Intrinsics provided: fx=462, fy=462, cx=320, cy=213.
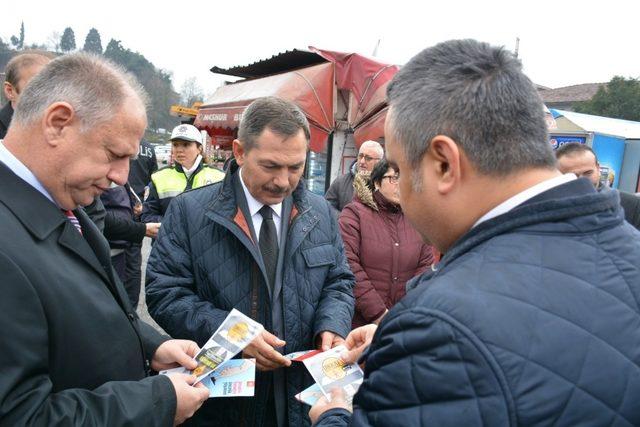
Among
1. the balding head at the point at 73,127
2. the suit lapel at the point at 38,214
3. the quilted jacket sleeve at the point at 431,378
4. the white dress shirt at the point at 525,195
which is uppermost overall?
the balding head at the point at 73,127

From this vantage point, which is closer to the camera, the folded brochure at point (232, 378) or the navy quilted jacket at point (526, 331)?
the navy quilted jacket at point (526, 331)

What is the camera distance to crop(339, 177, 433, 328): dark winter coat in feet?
10.8

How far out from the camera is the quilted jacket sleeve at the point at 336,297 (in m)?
2.19

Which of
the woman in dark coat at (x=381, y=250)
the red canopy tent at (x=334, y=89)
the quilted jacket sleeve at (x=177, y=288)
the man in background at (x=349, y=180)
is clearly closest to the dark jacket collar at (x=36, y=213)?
the quilted jacket sleeve at (x=177, y=288)

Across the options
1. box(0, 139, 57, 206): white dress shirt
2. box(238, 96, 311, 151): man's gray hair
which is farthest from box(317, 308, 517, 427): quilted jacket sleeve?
box(238, 96, 311, 151): man's gray hair

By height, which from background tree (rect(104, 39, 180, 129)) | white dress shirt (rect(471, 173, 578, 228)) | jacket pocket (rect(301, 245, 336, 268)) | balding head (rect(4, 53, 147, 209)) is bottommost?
jacket pocket (rect(301, 245, 336, 268))

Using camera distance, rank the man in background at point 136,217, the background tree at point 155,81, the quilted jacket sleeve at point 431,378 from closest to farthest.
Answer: the quilted jacket sleeve at point 431,378, the man in background at point 136,217, the background tree at point 155,81

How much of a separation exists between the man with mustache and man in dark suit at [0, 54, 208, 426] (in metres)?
0.55

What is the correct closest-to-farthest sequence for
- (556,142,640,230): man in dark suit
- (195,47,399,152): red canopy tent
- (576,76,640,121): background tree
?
(556,142,640,230): man in dark suit → (195,47,399,152): red canopy tent → (576,76,640,121): background tree

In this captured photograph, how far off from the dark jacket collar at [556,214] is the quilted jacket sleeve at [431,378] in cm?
22

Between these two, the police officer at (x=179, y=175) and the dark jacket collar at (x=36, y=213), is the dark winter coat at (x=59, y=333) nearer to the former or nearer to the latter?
the dark jacket collar at (x=36, y=213)

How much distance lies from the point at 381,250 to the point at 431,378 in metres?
2.42

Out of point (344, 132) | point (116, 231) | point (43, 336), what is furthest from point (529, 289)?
point (344, 132)

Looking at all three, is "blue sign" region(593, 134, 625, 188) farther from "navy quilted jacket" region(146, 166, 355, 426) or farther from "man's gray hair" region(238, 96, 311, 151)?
"navy quilted jacket" region(146, 166, 355, 426)
